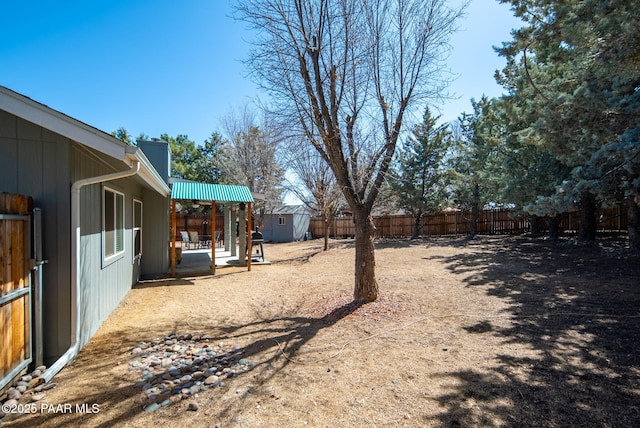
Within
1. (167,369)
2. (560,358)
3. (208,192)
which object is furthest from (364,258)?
(208,192)

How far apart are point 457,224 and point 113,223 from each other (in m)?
18.8

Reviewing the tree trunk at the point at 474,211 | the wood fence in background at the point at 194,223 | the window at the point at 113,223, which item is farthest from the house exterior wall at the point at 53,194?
the tree trunk at the point at 474,211

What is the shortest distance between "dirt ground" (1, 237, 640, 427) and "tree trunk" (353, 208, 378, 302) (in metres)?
0.25

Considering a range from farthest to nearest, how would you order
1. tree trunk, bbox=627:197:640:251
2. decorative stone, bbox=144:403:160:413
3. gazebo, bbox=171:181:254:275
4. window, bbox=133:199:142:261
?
tree trunk, bbox=627:197:640:251
gazebo, bbox=171:181:254:275
window, bbox=133:199:142:261
decorative stone, bbox=144:403:160:413

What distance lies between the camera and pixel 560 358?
3.03m

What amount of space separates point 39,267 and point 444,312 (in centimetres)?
512

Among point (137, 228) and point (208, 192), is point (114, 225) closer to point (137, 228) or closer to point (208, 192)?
point (137, 228)

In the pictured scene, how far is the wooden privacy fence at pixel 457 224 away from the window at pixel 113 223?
1283cm

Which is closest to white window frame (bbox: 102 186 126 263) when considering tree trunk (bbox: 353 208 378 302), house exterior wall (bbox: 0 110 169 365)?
house exterior wall (bbox: 0 110 169 365)

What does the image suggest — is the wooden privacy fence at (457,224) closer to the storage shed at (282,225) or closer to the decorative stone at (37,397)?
the storage shed at (282,225)

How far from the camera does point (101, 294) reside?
14.3ft

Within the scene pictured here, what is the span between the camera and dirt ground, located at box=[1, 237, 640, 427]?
87.5 inches

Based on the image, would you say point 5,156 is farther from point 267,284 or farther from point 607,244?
point 607,244

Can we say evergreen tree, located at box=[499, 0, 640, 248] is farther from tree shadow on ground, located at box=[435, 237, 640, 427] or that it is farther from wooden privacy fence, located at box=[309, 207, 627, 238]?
wooden privacy fence, located at box=[309, 207, 627, 238]
